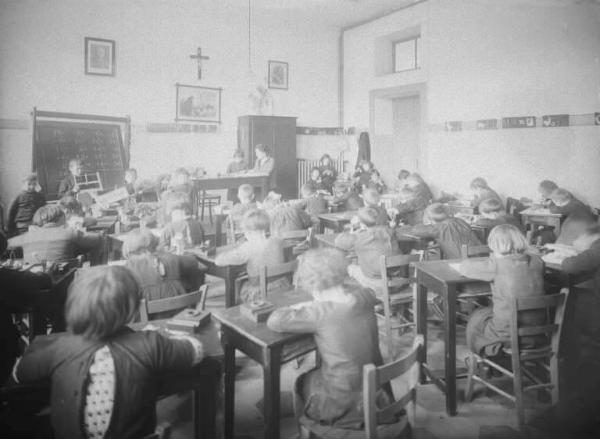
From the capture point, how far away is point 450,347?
302 cm

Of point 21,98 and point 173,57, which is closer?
point 21,98

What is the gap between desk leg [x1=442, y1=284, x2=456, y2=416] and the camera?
2982 millimetres

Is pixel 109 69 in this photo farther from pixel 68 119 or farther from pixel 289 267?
pixel 289 267

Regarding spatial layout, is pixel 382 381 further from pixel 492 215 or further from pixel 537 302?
pixel 492 215

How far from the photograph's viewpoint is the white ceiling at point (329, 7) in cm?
974

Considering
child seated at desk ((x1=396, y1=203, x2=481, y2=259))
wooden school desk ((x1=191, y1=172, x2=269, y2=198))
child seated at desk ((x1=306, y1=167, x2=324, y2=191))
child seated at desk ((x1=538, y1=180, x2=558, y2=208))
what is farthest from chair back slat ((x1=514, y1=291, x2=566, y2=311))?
child seated at desk ((x1=306, y1=167, x2=324, y2=191))

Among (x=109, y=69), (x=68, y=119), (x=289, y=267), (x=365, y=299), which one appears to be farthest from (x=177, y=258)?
(x=109, y=69)

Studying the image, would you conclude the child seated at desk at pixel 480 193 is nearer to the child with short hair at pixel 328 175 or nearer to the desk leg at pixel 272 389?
the child with short hair at pixel 328 175

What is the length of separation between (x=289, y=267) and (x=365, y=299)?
1303 millimetres

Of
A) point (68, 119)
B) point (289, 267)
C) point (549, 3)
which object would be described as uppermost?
point (549, 3)

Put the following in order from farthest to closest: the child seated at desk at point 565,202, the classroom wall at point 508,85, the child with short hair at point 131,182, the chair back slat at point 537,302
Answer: the child with short hair at point 131,182 → the classroom wall at point 508,85 → the child seated at desk at point 565,202 → the chair back slat at point 537,302

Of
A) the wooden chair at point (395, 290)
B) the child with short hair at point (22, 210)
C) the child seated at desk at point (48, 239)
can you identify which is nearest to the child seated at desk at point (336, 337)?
the wooden chair at point (395, 290)

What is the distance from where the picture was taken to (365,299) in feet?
7.23

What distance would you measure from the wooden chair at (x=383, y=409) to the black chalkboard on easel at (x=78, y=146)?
6.89 m
